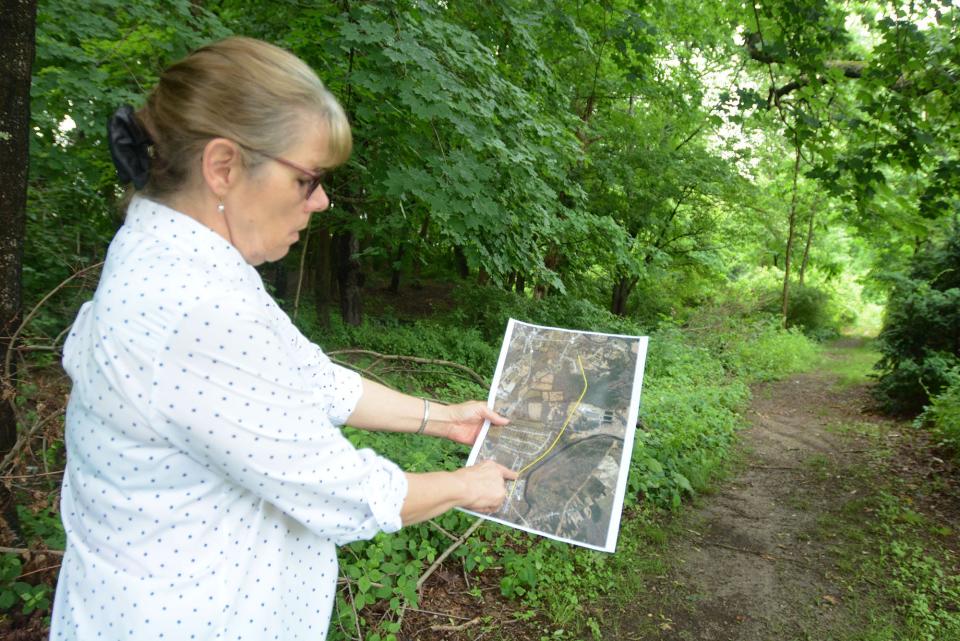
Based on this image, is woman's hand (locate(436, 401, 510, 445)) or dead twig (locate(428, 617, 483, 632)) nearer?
woman's hand (locate(436, 401, 510, 445))

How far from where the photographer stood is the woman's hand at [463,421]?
1.85 metres

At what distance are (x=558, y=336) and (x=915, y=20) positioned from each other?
4.54 metres

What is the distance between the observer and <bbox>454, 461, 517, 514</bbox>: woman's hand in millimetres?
1350

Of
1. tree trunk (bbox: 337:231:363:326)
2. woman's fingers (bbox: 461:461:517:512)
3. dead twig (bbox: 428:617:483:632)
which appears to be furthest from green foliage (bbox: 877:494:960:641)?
tree trunk (bbox: 337:231:363:326)

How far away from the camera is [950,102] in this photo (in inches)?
179

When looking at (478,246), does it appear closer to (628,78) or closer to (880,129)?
(628,78)

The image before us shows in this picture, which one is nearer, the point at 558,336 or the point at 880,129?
the point at 558,336

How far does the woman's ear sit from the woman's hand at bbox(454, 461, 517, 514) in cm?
74

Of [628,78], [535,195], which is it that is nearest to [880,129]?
[628,78]

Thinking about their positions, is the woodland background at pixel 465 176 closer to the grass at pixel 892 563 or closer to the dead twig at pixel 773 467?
the dead twig at pixel 773 467

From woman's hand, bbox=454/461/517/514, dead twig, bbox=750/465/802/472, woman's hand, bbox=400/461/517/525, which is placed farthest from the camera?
dead twig, bbox=750/465/802/472

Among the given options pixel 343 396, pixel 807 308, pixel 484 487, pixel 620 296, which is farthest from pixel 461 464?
pixel 807 308

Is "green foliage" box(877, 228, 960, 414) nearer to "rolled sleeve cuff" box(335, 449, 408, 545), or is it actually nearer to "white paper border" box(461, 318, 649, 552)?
"white paper border" box(461, 318, 649, 552)

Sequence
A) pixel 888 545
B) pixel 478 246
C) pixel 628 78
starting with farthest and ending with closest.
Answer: pixel 628 78 → pixel 478 246 → pixel 888 545
